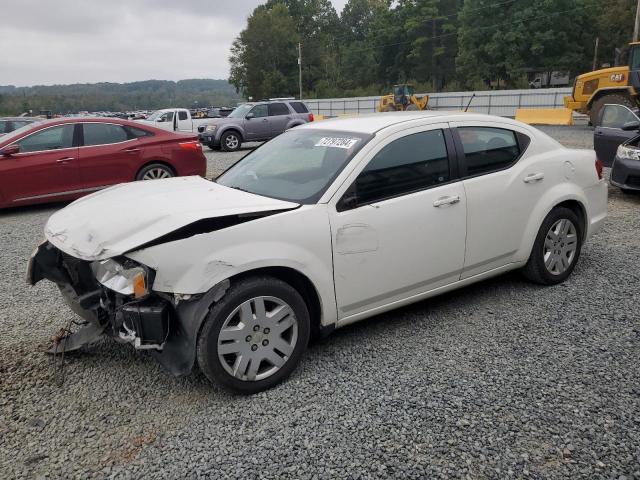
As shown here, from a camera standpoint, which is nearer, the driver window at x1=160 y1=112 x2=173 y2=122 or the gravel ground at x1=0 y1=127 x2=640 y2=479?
the gravel ground at x1=0 y1=127 x2=640 y2=479

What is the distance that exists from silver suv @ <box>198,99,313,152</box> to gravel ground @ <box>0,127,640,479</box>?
14.5 m

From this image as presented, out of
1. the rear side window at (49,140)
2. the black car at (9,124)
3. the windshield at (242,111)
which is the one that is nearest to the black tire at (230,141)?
the windshield at (242,111)

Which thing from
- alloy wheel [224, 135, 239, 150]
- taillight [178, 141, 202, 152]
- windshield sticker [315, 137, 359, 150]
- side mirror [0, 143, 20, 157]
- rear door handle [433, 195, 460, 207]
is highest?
windshield sticker [315, 137, 359, 150]

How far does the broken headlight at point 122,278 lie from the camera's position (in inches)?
111

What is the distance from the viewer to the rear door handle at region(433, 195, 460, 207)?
3.76 metres

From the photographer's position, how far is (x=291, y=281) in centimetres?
327

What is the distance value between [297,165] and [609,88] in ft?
66.0

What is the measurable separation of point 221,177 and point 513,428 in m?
2.77

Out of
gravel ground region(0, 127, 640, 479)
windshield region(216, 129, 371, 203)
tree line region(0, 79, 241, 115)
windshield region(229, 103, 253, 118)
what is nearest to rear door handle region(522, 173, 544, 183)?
gravel ground region(0, 127, 640, 479)

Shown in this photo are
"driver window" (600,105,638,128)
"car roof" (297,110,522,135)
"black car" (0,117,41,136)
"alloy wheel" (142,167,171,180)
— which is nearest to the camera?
"car roof" (297,110,522,135)

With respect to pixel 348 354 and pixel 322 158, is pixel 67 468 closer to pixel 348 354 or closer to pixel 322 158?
pixel 348 354

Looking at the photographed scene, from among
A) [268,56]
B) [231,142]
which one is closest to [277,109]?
[231,142]

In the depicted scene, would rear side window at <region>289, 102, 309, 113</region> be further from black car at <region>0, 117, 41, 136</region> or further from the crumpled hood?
the crumpled hood

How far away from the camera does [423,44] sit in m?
66.1
